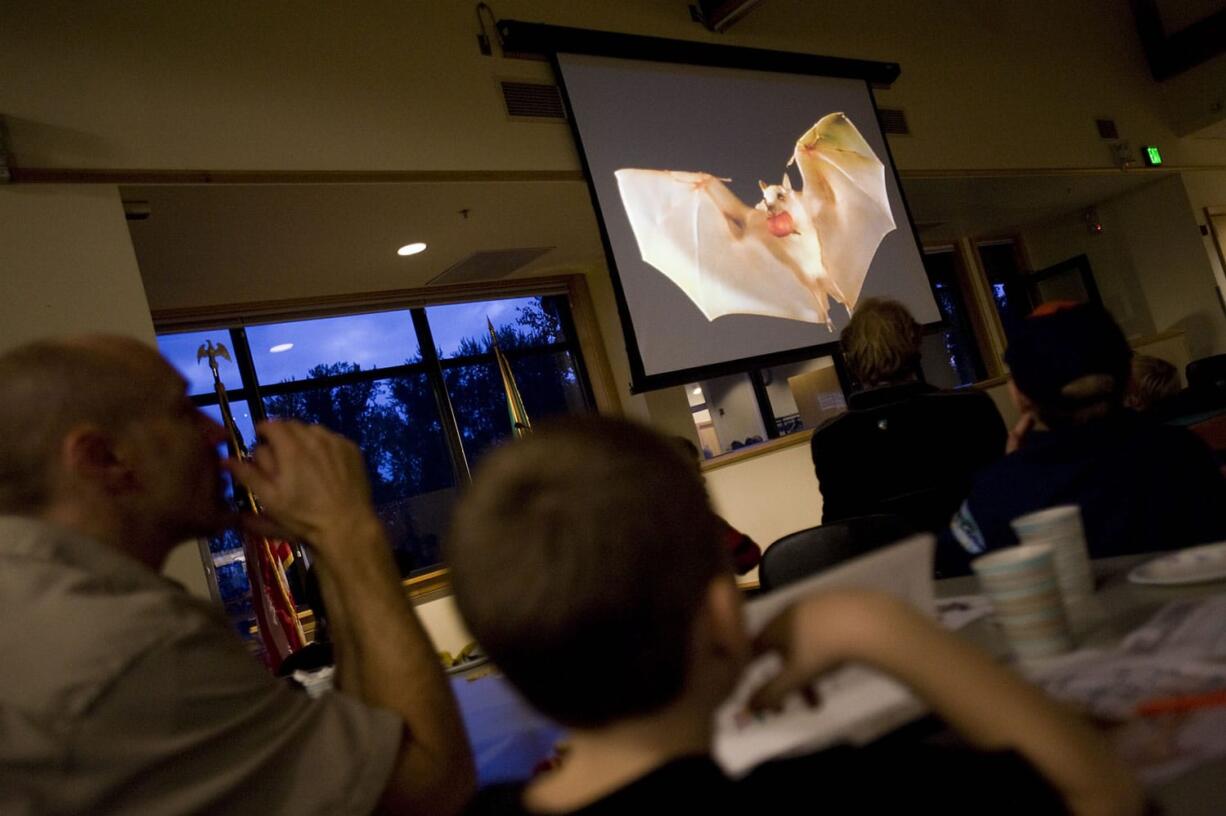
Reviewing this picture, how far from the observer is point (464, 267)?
5.70m

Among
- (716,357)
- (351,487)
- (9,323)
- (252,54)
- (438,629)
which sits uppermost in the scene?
(252,54)

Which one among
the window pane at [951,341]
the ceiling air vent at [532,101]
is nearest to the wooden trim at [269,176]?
the ceiling air vent at [532,101]

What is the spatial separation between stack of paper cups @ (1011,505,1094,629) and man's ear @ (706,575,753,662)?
59 centimetres

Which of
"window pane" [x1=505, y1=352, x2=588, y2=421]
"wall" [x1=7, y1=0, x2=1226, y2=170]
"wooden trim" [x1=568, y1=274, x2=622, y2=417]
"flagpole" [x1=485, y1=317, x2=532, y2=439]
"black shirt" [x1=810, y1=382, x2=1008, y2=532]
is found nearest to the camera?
"black shirt" [x1=810, y1=382, x2=1008, y2=532]

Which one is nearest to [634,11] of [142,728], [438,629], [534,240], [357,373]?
[534,240]

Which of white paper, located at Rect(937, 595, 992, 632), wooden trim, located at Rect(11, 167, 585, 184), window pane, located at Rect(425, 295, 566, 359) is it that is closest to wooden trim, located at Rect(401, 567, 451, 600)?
window pane, located at Rect(425, 295, 566, 359)

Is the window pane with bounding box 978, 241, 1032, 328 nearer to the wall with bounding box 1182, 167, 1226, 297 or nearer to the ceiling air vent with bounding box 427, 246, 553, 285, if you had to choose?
the wall with bounding box 1182, 167, 1226, 297

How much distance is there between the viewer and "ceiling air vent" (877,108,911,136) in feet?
17.4

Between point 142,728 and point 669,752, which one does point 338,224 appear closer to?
point 142,728

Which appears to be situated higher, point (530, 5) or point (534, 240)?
point (530, 5)

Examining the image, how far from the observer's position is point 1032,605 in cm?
90

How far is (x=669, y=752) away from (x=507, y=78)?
12.2 feet

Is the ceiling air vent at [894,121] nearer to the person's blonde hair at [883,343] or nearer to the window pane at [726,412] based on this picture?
the window pane at [726,412]

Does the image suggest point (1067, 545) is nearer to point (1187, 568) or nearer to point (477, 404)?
point (1187, 568)
